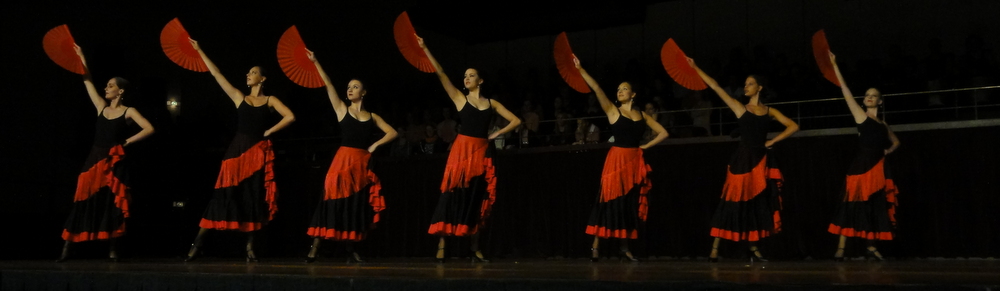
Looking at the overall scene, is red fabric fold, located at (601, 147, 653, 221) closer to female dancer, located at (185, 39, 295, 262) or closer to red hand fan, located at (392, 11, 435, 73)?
red hand fan, located at (392, 11, 435, 73)

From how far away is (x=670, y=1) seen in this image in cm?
989

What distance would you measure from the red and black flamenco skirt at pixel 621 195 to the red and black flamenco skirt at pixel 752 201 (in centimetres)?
57

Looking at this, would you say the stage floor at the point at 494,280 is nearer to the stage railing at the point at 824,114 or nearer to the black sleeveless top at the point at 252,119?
the black sleeveless top at the point at 252,119

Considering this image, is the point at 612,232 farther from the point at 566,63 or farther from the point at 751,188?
the point at 566,63

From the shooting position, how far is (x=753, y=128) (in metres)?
6.27

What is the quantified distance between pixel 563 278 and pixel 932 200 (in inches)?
192

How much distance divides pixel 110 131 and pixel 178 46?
72 centimetres

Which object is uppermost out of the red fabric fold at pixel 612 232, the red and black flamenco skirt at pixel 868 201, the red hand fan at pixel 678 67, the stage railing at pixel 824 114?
the red hand fan at pixel 678 67

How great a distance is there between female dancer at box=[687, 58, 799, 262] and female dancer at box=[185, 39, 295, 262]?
2945 millimetres

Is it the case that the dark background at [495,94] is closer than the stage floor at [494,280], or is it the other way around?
the stage floor at [494,280]

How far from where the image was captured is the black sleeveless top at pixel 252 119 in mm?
6090

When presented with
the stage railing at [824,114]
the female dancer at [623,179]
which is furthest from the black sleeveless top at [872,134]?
the female dancer at [623,179]

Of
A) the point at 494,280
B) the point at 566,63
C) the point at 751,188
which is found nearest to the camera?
the point at 494,280

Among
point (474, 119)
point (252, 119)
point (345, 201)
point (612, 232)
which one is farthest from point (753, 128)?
point (252, 119)
